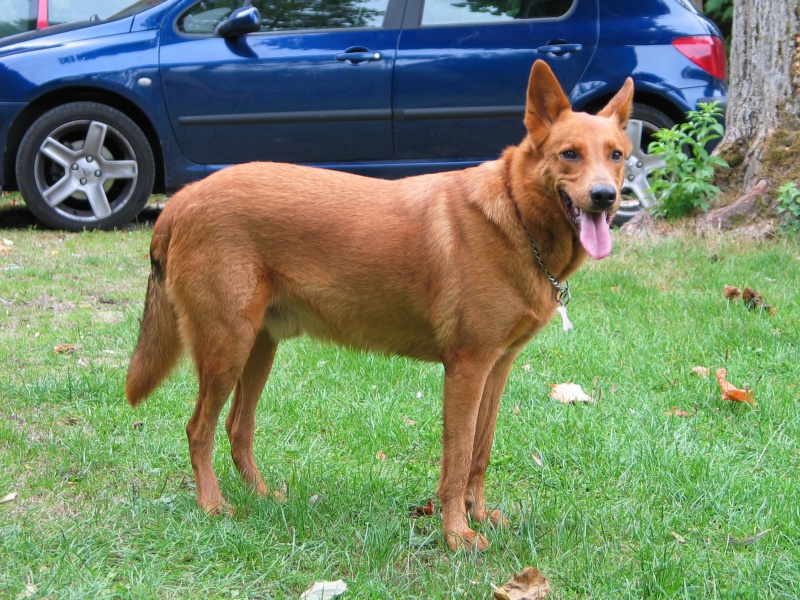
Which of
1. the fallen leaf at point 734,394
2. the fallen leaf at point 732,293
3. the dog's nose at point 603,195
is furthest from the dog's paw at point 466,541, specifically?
the fallen leaf at point 732,293

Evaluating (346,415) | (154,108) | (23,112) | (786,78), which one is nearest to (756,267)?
(786,78)

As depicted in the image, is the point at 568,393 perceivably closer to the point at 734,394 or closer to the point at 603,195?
the point at 734,394

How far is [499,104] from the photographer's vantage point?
7.48 meters

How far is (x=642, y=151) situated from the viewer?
303 inches

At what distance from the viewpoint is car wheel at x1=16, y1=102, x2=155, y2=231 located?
23.9 feet

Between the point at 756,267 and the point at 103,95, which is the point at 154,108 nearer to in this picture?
the point at 103,95

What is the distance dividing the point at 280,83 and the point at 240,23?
Result: 0.59 meters

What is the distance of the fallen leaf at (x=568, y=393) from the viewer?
420cm

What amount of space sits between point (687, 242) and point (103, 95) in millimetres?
4905

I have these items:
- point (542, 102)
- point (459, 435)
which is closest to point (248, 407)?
point (459, 435)

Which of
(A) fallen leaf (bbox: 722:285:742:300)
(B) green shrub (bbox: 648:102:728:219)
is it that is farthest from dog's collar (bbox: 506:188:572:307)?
(B) green shrub (bbox: 648:102:728:219)

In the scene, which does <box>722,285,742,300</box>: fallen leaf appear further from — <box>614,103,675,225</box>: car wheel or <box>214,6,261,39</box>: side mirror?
<box>214,6,261,39</box>: side mirror

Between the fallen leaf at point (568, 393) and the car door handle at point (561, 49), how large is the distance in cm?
400

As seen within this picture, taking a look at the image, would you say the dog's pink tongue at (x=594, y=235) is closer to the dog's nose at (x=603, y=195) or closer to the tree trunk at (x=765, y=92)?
the dog's nose at (x=603, y=195)
